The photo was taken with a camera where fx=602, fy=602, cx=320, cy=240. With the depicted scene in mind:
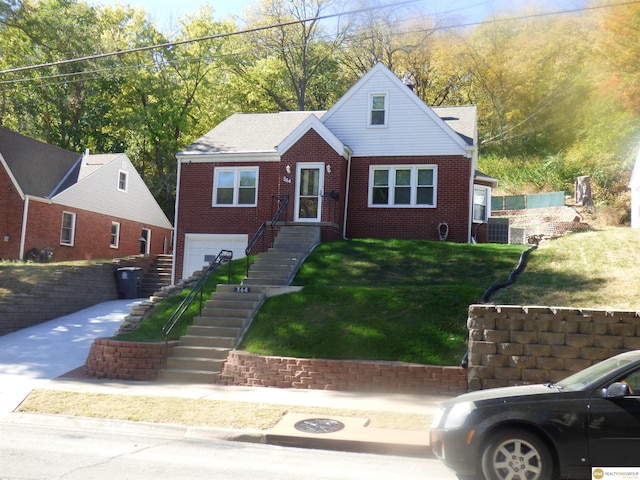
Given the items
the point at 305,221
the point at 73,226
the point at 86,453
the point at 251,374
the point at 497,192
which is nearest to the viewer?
the point at 86,453

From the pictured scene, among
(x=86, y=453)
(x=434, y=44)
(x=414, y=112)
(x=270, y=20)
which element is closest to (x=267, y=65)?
(x=270, y=20)

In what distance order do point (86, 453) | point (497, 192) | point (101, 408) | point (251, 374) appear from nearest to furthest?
point (86, 453), point (101, 408), point (251, 374), point (497, 192)


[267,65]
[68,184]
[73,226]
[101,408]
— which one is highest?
[267,65]

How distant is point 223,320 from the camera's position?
45.7ft

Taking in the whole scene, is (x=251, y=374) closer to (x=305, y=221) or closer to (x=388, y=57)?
(x=305, y=221)

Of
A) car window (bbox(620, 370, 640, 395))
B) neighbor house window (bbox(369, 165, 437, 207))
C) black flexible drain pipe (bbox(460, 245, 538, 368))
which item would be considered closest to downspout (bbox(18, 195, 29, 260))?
neighbor house window (bbox(369, 165, 437, 207))

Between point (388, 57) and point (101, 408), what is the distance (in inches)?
1609

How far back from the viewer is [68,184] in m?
28.8

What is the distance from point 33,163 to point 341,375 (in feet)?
73.6

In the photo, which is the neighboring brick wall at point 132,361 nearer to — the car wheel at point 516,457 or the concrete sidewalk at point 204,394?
the concrete sidewalk at point 204,394

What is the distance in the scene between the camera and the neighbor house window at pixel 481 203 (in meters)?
24.9

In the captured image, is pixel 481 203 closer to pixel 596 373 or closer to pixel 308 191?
pixel 308 191

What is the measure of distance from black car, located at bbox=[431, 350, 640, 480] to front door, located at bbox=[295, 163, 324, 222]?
15.7 metres

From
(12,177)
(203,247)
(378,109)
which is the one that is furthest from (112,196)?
(378,109)
